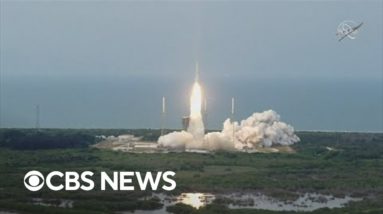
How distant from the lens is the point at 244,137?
6297 cm

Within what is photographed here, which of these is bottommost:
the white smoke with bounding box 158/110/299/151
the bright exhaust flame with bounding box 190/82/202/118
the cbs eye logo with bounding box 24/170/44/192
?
the cbs eye logo with bounding box 24/170/44/192

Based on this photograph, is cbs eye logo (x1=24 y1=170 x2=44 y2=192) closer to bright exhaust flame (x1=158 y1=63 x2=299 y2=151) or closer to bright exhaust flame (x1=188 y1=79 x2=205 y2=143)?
bright exhaust flame (x1=158 y1=63 x2=299 y2=151)

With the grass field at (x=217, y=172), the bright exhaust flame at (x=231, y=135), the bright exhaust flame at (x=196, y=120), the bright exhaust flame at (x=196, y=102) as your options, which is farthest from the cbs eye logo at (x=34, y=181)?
the bright exhaust flame at (x=196, y=102)

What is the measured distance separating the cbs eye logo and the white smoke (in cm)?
1673

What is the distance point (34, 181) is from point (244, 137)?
74.8 ft

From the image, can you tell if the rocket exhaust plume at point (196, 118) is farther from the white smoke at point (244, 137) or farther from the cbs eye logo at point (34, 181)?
the cbs eye logo at point (34, 181)

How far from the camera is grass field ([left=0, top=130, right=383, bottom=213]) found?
40.5 metres

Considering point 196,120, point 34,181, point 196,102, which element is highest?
point 196,102

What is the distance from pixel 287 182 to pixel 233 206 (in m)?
7.24

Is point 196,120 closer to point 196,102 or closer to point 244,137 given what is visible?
point 196,102

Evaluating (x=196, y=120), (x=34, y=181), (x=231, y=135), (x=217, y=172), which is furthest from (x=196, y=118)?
(x=34, y=181)

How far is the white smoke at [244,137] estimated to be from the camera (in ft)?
195

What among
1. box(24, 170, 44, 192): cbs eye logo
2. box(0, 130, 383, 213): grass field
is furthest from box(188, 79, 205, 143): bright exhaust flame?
box(24, 170, 44, 192): cbs eye logo

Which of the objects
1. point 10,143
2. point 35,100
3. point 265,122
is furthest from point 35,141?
point 35,100
